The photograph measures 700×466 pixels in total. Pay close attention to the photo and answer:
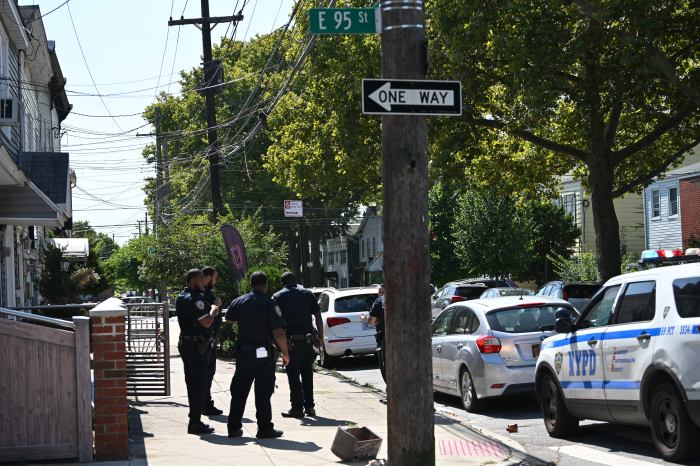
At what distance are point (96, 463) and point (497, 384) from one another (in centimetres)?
588

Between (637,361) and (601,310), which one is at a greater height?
(601,310)

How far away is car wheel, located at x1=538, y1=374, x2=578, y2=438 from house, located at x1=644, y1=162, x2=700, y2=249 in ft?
86.0

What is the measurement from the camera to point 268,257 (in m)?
29.6

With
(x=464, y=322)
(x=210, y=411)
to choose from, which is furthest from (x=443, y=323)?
(x=210, y=411)

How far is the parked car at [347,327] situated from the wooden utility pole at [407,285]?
1270 centimetres

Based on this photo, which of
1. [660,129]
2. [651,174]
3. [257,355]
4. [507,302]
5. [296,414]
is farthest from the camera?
[651,174]

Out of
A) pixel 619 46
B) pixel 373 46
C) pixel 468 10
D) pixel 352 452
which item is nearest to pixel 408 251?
pixel 352 452

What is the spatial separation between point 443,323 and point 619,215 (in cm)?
3848

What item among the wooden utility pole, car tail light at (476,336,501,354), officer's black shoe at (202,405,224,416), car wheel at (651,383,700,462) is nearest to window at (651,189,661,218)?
car tail light at (476,336,501,354)

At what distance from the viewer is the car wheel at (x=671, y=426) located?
29.0 feet

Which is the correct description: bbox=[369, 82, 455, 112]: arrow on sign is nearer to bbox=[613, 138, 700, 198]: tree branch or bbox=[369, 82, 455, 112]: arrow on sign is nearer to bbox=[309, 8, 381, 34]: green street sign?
bbox=[309, 8, 381, 34]: green street sign

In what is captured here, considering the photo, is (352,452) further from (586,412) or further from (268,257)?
(268,257)

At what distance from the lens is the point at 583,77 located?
22.9 metres

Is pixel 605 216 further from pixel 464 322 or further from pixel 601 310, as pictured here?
pixel 601 310
